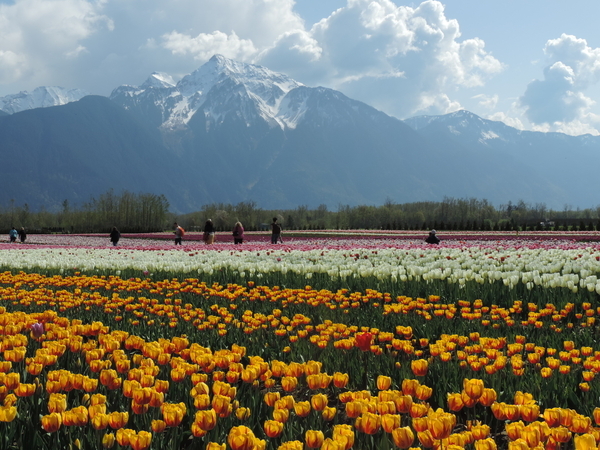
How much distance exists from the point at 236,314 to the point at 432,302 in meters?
2.84

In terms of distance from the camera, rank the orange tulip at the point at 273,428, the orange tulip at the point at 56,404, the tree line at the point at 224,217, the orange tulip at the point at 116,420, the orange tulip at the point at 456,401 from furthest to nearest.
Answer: the tree line at the point at 224,217
the orange tulip at the point at 456,401
the orange tulip at the point at 56,404
the orange tulip at the point at 116,420
the orange tulip at the point at 273,428

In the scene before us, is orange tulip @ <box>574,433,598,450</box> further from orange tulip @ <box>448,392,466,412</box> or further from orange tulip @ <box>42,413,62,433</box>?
orange tulip @ <box>42,413,62,433</box>

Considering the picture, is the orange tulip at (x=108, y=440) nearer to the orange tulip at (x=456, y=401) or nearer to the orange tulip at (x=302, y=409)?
the orange tulip at (x=302, y=409)

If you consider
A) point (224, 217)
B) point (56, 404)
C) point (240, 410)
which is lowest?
point (240, 410)

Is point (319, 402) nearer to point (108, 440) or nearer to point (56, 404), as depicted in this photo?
point (108, 440)

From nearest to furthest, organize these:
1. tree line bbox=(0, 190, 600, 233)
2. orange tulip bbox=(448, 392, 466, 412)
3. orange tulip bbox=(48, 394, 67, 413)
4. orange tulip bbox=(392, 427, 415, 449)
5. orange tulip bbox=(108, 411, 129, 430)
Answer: orange tulip bbox=(392, 427, 415, 449) < orange tulip bbox=(108, 411, 129, 430) < orange tulip bbox=(48, 394, 67, 413) < orange tulip bbox=(448, 392, 466, 412) < tree line bbox=(0, 190, 600, 233)

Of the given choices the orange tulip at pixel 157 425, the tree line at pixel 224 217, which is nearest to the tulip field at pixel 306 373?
the orange tulip at pixel 157 425

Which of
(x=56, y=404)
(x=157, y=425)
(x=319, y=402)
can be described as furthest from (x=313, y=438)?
(x=56, y=404)

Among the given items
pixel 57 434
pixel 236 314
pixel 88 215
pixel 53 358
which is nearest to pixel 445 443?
pixel 57 434

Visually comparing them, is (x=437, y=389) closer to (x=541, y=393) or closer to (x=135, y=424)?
(x=541, y=393)

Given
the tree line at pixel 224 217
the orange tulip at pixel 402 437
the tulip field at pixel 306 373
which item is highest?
the tree line at pixel 224 217

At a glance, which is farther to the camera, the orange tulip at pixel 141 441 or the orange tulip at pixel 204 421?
the orange tulip at pixel 204 421

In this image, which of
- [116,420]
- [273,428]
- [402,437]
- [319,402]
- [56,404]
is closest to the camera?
[402,437]

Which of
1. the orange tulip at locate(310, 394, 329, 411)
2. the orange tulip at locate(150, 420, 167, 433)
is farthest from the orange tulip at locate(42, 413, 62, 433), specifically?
the orange tulip at locate(310, 394, 329, 411)
